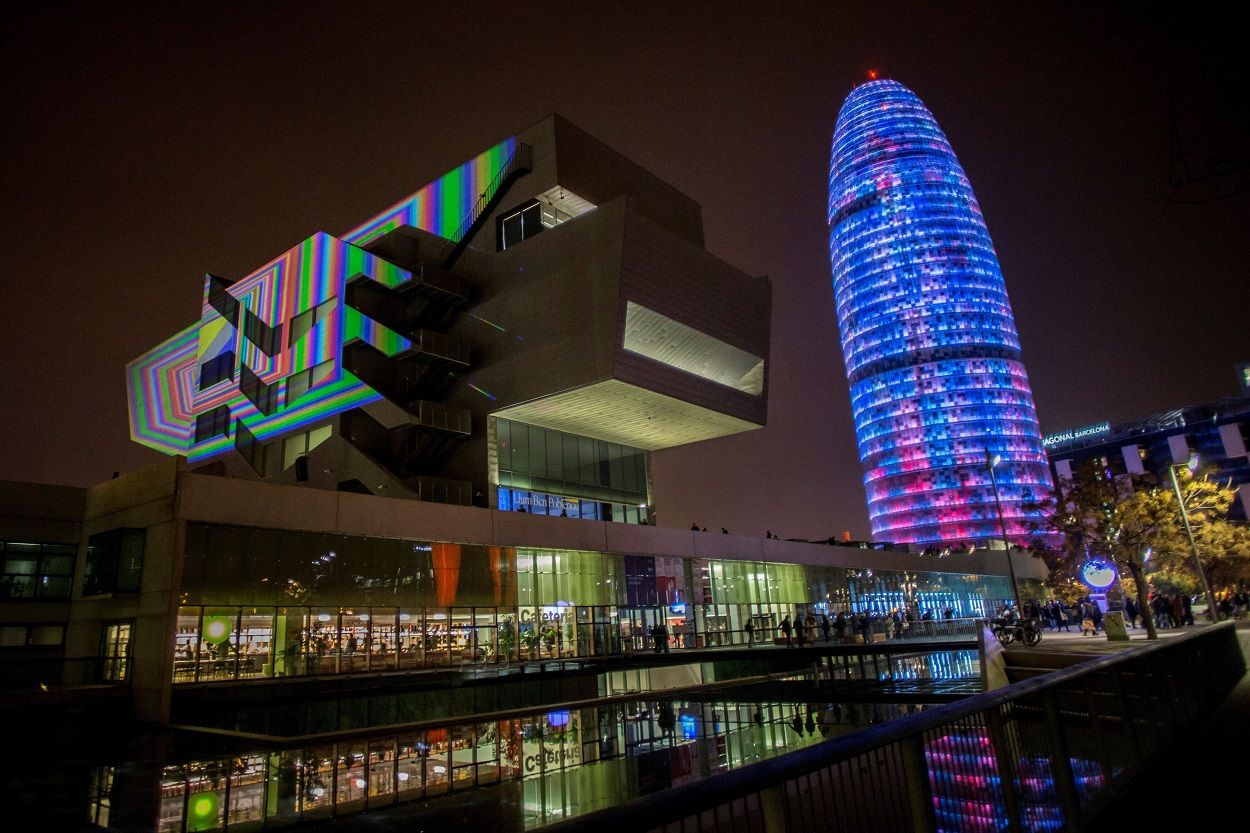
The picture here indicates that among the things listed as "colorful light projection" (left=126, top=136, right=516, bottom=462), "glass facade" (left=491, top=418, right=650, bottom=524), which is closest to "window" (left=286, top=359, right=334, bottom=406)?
"colorful light projection" (left=126, top=136, right=516, bottom=462)

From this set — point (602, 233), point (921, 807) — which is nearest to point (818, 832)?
point (921, 807)

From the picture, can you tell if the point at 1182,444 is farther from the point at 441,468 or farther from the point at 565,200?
the point at 441,468

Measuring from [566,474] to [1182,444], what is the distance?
130 m

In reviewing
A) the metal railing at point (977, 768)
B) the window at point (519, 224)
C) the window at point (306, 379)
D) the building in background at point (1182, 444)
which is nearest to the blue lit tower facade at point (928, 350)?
the building in background at point (1182, 444)

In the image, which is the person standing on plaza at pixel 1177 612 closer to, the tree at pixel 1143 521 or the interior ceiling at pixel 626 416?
the tree at pixel 1143 521

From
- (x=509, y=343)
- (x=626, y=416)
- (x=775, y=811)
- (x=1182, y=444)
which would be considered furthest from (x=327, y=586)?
(x=1182, y=444)

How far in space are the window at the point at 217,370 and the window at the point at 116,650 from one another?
97.4ft

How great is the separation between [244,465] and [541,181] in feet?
94.5

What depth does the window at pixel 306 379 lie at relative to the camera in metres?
44.6

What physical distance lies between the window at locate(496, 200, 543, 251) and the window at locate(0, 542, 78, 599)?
26.2m

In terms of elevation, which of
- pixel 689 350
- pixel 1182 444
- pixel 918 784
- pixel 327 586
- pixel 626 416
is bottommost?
pixel 918 784

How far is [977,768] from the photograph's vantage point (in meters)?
4.93

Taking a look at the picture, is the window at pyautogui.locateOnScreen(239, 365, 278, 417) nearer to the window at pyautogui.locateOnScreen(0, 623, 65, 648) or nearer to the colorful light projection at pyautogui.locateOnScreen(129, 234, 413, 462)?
the colorful light projection at pyautogui.locateOnScreen(129, 234, 413, 462)

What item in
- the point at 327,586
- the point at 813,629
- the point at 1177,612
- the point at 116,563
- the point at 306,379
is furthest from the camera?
the point at 306,379
